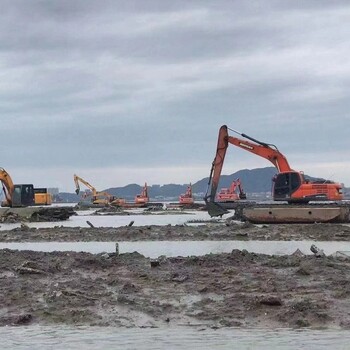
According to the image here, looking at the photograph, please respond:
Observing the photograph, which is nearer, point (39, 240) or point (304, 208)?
point (39, 240)

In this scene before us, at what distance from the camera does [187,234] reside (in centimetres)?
2744

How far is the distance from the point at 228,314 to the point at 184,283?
2.41 meters

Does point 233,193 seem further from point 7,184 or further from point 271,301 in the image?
point 271,301

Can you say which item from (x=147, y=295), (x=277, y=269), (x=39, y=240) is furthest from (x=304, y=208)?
(x=147, y=295)

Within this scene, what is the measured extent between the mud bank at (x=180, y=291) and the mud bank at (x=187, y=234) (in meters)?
10.4

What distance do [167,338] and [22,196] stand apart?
45.7 metres

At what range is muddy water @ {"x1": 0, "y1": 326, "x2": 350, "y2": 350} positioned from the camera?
27.7ft

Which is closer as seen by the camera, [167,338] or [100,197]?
[167,338]

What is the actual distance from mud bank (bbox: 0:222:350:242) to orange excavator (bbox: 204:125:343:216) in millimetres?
7883

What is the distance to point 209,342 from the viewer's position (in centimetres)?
862

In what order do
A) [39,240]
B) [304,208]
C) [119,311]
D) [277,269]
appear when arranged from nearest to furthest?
[119,311]
[277,269]
[39,240]
[304,208]

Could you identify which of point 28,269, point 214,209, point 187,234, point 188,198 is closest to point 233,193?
point 188,198

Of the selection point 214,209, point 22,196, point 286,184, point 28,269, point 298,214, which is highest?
point 286,184

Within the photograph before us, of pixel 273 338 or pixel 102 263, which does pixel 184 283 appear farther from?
pixel 273 338
